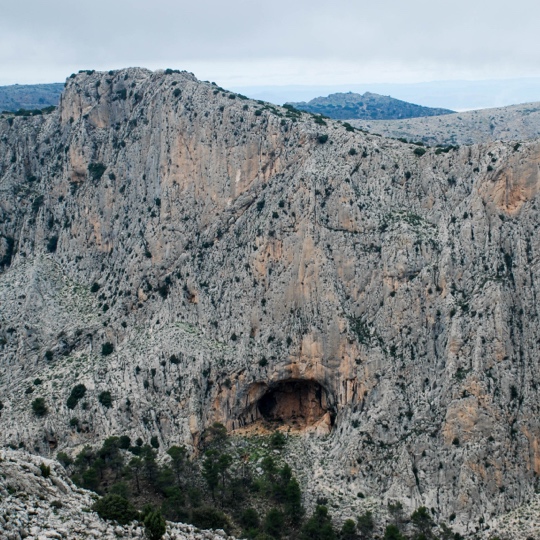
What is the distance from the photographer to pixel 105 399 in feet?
223

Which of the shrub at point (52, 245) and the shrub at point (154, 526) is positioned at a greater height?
the shrub at point (52, 245)

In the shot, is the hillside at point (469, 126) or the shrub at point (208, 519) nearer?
the shrub at point (208, 519)

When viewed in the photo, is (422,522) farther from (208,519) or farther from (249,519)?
(208,519)

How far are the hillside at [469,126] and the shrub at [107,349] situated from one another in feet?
324

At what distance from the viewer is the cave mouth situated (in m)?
70.2

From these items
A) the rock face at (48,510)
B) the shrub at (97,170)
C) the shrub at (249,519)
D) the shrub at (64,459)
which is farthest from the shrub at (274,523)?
the shrub at (97,170)

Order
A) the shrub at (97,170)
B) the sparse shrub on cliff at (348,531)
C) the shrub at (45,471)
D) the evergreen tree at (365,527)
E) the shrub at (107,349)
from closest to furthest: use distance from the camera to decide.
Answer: the shrub at (45,471)
the sparse shrub on cliff at (348,531)
the evergreen tree at (365,527)
the shrub at (107,349)
the shrub at (97,170)

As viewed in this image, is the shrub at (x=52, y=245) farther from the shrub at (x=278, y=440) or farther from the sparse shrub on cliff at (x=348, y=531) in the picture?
the sparse shrub on cliff at (x=348, y=531)

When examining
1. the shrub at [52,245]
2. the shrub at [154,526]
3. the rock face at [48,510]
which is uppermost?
the shrub at [52,245]

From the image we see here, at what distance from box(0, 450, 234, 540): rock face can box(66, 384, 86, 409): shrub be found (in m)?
26.9

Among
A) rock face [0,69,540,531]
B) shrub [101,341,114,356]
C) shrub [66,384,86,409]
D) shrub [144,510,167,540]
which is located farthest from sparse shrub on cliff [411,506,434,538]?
shrub [101,341,114,356]

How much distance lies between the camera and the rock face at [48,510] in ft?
107

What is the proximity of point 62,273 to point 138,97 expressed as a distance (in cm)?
2480

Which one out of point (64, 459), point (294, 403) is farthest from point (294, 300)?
point (64, 459)
